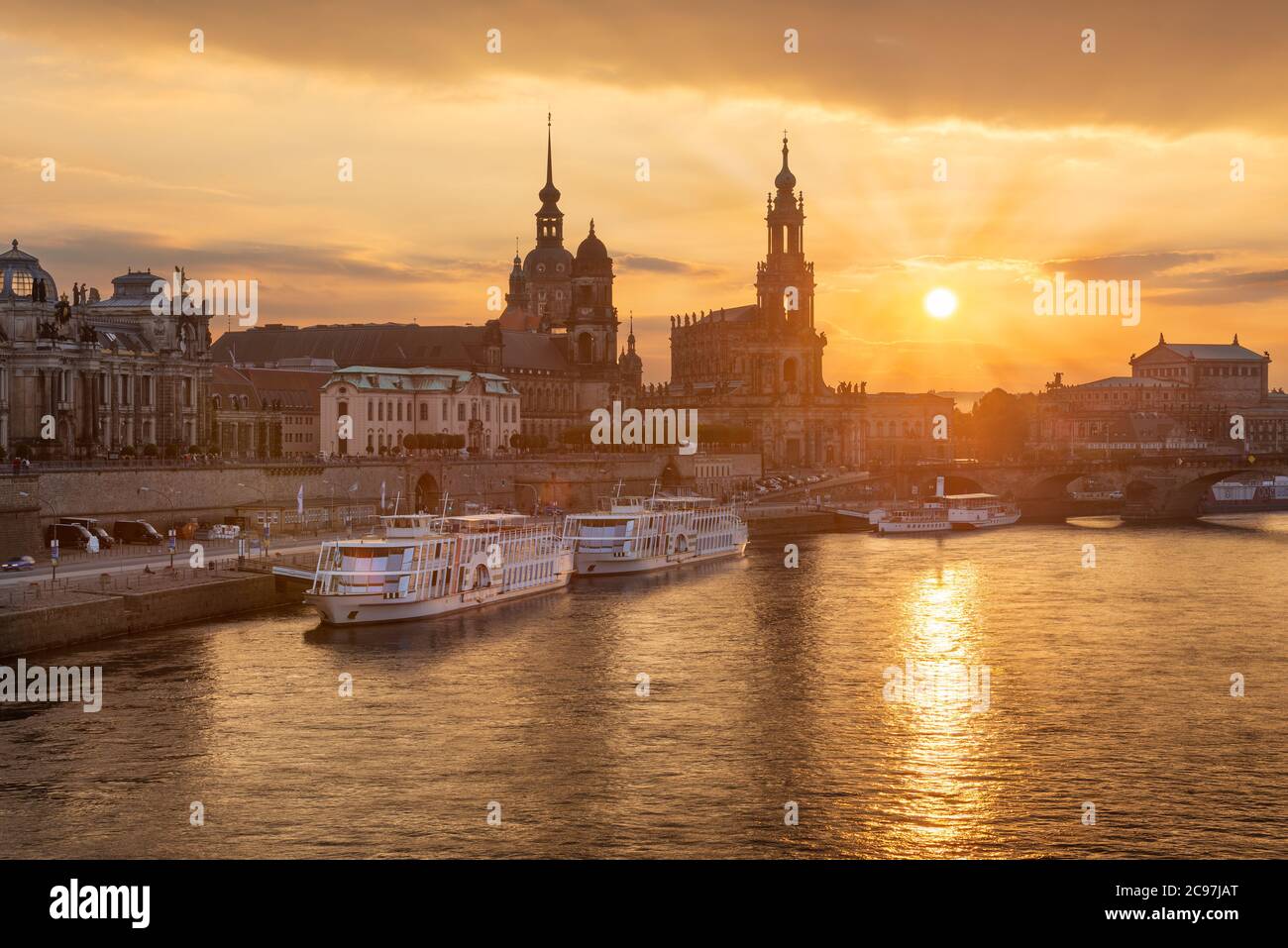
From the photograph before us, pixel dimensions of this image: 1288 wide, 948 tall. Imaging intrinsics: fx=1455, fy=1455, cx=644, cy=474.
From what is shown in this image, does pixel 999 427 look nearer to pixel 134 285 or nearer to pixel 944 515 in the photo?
pixel 944 515

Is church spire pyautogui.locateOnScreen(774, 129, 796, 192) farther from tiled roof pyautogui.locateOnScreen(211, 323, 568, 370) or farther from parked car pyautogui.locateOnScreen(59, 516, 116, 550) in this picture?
parked car pyautogui.locateOnScreen(59, 516, 116, 550)

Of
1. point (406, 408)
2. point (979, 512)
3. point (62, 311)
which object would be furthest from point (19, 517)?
point (979, 512)

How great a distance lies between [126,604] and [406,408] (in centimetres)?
6989

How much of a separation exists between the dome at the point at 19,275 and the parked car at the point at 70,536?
19665mm

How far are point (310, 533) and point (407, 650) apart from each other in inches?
1095

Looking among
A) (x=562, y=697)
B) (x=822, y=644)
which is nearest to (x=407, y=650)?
(x=562, y=697)

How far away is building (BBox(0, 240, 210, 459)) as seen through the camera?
254 feet

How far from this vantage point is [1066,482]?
141m

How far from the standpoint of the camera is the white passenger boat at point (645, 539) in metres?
72.6

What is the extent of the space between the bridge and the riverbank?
6912 centimetres

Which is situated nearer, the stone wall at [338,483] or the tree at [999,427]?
the stone wall at [338,483]

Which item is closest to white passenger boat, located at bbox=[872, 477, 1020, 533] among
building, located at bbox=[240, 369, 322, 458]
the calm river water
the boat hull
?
the boat hull

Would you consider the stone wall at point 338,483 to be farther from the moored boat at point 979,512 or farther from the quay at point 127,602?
the moored boat at point 979,512

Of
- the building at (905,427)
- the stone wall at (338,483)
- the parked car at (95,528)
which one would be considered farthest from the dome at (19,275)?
the building at (905,427)
